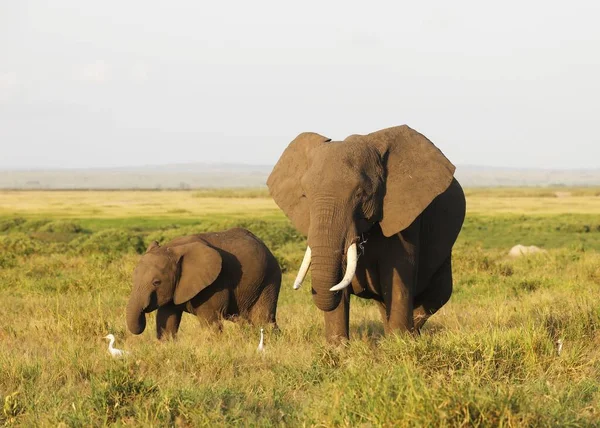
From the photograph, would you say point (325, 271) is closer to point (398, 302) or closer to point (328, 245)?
point (328, 245)

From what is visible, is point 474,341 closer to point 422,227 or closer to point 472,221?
point 422,227

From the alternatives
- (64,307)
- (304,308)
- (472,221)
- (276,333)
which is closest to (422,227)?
(276,333)

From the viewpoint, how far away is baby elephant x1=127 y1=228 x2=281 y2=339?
30.4 ft

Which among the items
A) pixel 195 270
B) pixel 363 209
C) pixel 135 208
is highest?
pixel 363 209

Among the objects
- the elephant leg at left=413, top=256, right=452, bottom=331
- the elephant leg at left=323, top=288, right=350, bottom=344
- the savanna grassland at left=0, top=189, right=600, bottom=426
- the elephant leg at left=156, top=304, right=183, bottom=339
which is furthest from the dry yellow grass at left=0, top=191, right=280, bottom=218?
the elephant leg at left=323, top=288, right=350, bottom=344

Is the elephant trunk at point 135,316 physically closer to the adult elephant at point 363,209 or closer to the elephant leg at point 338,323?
the adult elephant at point 363,209

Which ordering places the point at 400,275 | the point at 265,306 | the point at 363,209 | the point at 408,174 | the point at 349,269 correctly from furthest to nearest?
the point at 265,306, the point at 400,275, the point at 408,174, the point at 363,209, the point at 349,269

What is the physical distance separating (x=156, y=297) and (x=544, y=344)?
429 centimetres

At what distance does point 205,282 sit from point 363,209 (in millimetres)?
3313

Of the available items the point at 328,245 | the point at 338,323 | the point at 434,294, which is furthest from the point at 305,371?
the point at 434,294

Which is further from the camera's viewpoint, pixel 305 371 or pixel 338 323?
pixel 338 323

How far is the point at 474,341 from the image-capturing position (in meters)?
6.32

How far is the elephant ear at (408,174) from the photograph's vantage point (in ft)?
21.7

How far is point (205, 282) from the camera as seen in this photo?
30.5 feet
